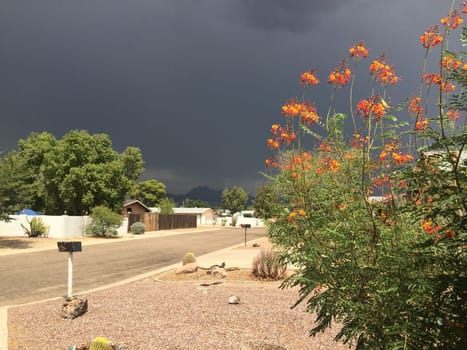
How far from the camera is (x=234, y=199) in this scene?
114 metres

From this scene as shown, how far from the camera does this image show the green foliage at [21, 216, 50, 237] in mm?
31406

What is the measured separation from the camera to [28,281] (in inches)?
477

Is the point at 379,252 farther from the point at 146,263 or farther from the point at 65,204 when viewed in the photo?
the point at 65,204

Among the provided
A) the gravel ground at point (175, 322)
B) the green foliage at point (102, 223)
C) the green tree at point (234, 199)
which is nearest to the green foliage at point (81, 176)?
the green foliage at point (102, 223)

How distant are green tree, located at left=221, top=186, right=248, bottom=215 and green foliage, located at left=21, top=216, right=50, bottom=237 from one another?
3209 inches

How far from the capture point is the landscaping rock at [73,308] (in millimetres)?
7031

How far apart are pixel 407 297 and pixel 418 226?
0.70m

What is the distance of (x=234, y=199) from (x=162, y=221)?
211ft

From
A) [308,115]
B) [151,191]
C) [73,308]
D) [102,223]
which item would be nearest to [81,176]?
[102,223]

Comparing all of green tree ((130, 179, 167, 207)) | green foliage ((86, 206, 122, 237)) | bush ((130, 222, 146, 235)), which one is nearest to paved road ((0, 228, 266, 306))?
green foliage ((86, 206, 122, 237))

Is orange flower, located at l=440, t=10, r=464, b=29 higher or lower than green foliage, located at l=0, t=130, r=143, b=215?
lower

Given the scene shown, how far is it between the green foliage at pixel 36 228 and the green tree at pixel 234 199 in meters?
81.5

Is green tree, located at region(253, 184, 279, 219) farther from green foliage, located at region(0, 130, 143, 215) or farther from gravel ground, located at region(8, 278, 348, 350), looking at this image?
green foliage, located at region(0, 130, 143, 215)

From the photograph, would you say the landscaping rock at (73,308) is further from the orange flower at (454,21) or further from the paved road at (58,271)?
the orange flower at (454,21)
